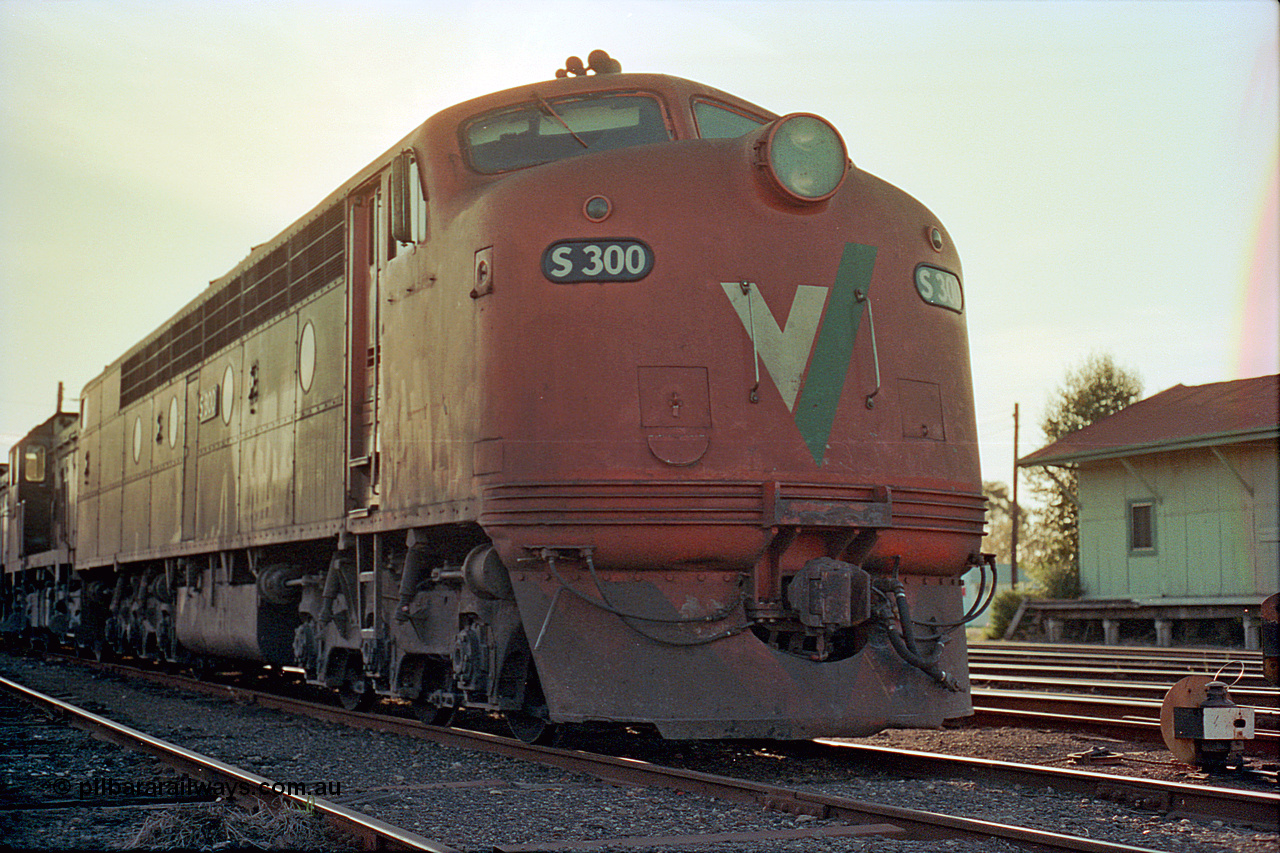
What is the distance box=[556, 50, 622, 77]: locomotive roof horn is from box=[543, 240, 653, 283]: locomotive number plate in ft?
5.85

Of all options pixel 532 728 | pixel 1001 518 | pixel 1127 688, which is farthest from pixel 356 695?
pixel 1001 518

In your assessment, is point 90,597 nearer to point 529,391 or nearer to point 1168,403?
point 529,391

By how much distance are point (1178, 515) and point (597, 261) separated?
59.1 ft

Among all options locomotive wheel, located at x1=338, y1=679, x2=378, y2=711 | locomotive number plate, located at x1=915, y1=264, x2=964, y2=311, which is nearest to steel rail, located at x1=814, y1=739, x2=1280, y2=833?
locomotive number plate, located at x1=915, y1=264, x2=964, y2=311

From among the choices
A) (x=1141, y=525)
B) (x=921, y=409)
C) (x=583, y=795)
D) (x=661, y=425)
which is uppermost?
(x=921, y=409)

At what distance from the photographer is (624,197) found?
22.6ft

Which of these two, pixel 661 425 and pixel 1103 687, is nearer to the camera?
pixel 661 425

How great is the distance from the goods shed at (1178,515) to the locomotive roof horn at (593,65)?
14579 mm

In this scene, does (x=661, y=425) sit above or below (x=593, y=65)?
below

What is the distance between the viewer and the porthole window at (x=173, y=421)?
1412cm

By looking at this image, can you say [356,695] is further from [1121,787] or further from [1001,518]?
[1001,518]

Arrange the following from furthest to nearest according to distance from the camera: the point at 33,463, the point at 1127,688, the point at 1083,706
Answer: the point at 33,463 → the point at 1127,688 → the point at 1083,706

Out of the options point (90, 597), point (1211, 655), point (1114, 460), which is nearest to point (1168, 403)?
point (1114, 460)

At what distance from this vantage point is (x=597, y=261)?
6.83 m
